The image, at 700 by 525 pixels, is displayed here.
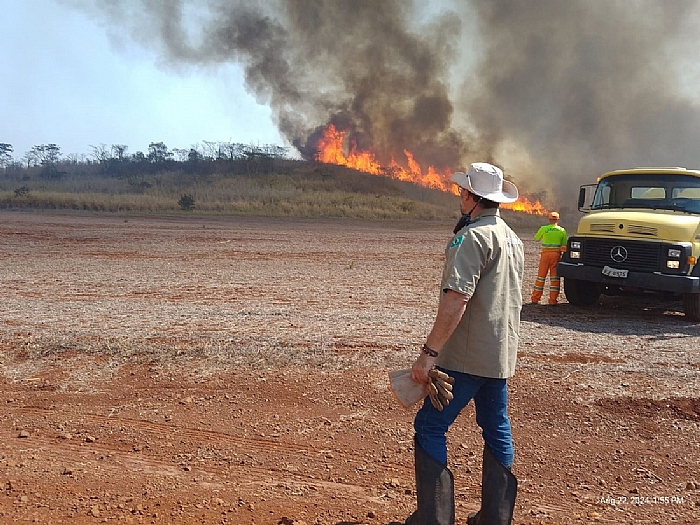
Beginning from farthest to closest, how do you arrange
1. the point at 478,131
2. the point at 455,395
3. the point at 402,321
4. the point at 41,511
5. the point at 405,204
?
the point at 478,131
the point at 405,204
the point at 402,321
the point at 41,511
the point at 455,395

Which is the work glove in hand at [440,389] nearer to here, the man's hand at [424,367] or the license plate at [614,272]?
the man's hand at [424,367]

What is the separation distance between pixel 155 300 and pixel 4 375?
157 inches

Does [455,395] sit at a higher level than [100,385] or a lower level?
higher

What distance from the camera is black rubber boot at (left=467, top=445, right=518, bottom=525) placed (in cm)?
293

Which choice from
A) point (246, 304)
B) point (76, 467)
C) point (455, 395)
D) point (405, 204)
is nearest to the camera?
point (455, 395)

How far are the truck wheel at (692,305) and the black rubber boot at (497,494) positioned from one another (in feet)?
21.9

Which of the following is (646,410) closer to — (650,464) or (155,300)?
(650,464)

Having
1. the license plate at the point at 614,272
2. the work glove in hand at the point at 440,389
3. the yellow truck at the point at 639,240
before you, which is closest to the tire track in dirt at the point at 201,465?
the work glove in hand at the point at 440,389

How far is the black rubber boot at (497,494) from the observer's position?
9.61 ft

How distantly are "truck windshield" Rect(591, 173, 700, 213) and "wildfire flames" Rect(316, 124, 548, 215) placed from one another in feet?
129

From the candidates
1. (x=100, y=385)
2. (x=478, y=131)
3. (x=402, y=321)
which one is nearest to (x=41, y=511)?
(x=100, y=385)

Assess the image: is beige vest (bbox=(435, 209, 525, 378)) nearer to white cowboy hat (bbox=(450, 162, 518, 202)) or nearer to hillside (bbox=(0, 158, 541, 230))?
white cowboy hat (bbox=(450, 162, 518, 202))

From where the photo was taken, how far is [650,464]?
3805 mm
